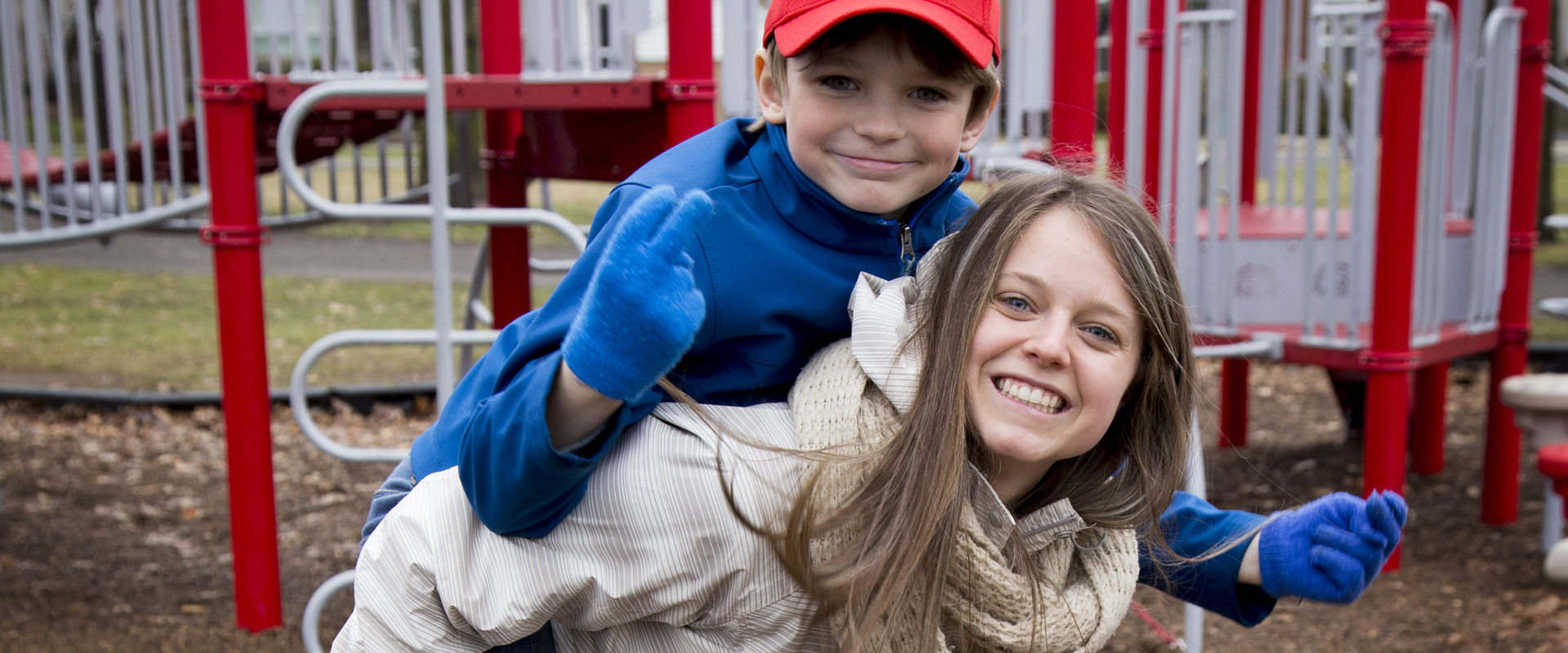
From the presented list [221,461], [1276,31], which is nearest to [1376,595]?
[1276,31]

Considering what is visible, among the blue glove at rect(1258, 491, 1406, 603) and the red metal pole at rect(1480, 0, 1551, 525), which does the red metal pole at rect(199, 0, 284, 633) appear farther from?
the red metal pole at rect(1480, 0, 1551, 525)

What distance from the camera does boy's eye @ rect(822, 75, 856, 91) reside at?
5.25 feet

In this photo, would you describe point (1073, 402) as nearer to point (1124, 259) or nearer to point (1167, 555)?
point (1124, 259)

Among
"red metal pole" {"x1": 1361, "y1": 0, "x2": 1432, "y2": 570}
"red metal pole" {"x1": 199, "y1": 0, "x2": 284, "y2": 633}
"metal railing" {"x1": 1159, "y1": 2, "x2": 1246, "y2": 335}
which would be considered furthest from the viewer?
"metal railing" {"x1": 1159, "y1": 2, "x2": 1246, "y2": 335}

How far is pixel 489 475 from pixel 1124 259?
78 cm

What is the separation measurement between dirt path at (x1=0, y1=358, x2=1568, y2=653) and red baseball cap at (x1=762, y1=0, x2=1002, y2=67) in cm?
143

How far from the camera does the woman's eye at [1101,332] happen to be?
1.52 metres

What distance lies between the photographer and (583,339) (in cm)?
124

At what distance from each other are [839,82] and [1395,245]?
9.08 feet

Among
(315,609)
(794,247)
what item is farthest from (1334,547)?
(315,609)

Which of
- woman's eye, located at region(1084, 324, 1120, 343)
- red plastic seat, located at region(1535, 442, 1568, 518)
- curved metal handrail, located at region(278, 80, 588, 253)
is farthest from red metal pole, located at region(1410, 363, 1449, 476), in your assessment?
woman's eye, located at region(1084, 324, 1120, 343)

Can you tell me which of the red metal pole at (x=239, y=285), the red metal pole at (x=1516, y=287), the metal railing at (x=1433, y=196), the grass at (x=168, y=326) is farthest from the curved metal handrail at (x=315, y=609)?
the red metal pole at (x=1516, y=287)

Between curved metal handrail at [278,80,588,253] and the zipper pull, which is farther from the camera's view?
curved metal handrail at [278,80,588,253]

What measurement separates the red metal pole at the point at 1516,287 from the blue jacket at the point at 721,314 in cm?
350
